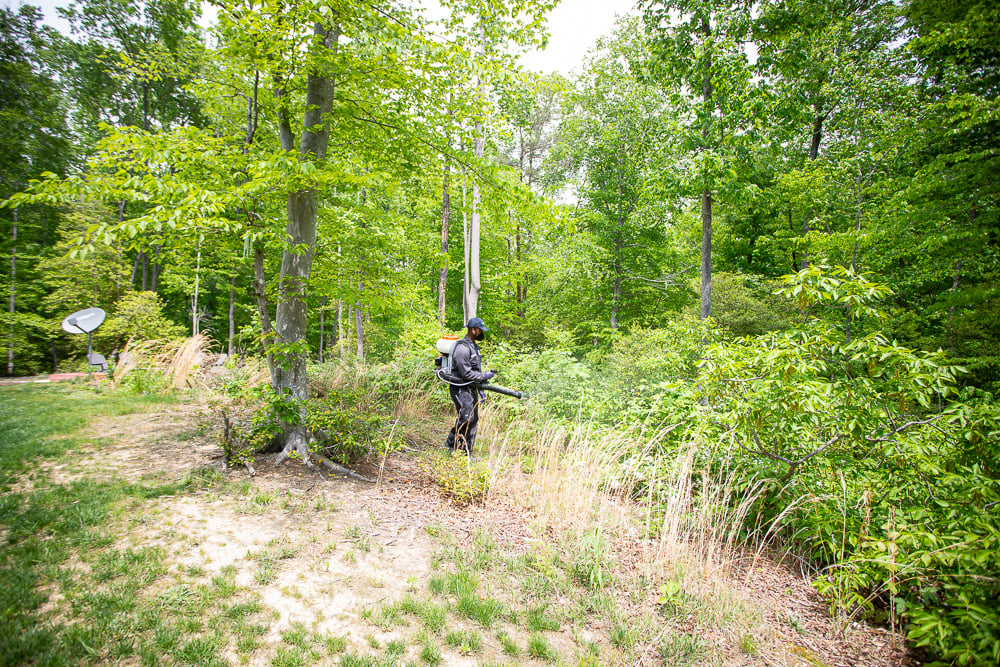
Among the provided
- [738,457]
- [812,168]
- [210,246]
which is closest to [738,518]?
[738,457]

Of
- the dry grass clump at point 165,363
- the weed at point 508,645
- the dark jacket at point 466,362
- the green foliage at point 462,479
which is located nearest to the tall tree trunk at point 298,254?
the green foliage at point 462,479

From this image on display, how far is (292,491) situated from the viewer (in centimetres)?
382

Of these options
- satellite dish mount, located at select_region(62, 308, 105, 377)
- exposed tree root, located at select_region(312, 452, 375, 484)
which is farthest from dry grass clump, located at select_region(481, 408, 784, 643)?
satellite dish mount, located at select_region(62, 308, 105, 377)

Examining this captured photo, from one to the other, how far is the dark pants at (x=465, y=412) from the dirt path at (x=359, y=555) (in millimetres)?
1043

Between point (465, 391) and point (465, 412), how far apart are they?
0.29 metres

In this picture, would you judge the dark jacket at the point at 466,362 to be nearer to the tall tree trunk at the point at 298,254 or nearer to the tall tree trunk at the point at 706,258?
the tall tree trunk at the point at 298,254

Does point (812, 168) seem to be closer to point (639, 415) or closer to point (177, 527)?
point (639, 415)

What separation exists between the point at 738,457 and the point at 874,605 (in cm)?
130

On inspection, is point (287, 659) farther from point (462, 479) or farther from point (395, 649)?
point (462, 479)

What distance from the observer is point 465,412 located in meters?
5.40

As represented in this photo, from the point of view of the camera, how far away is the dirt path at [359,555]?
7.64ft

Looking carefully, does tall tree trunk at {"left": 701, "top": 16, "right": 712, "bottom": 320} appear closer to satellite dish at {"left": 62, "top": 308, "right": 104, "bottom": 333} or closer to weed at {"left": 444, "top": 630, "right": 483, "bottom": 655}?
weed at {"left": 444, "top": 630, "right": 483, "bottom": 655}

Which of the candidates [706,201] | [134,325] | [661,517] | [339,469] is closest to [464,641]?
[661,517]

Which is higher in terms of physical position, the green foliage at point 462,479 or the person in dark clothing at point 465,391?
the person in dark clothing at point 465,391
